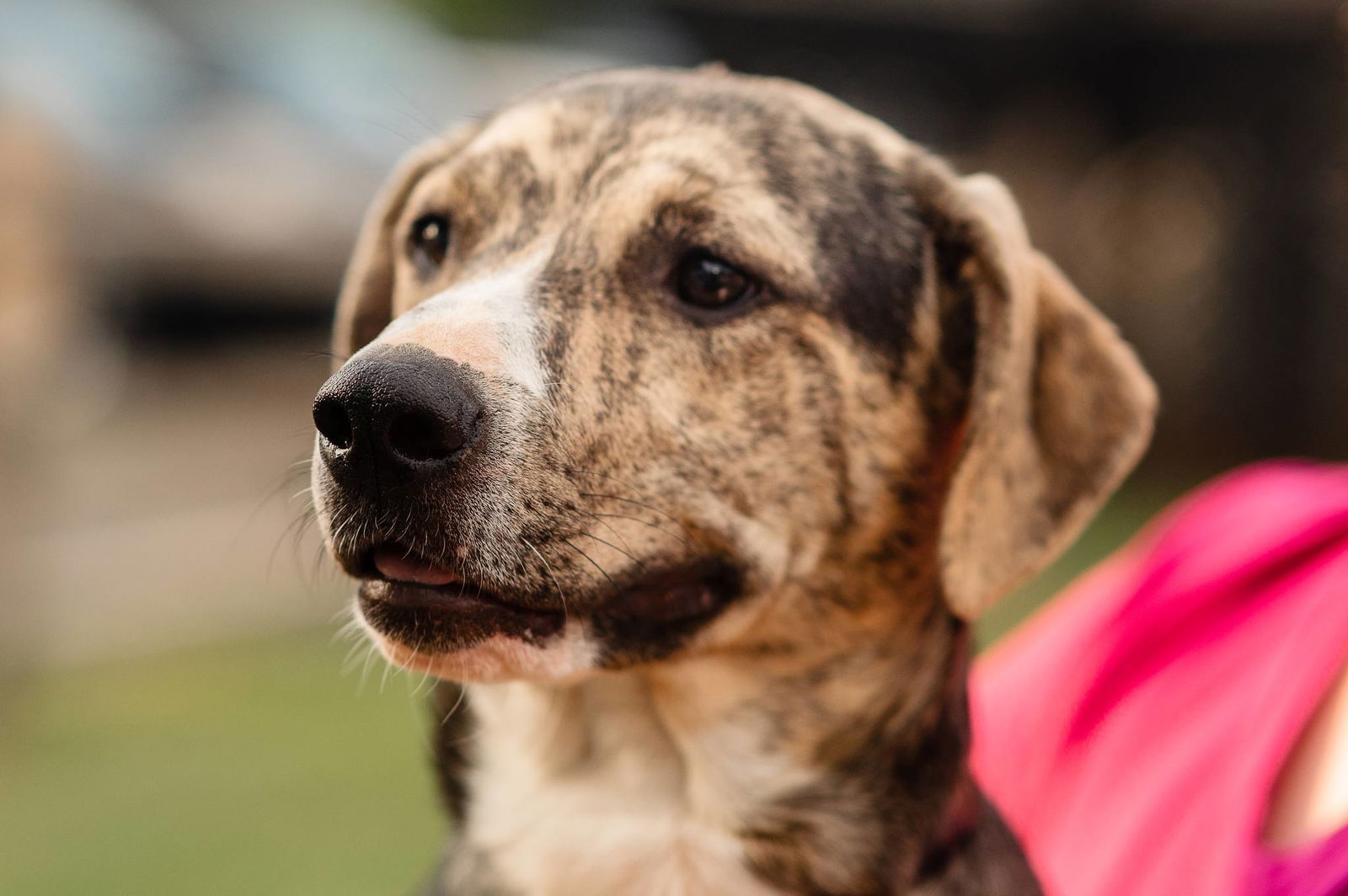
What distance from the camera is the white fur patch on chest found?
96.0 inches

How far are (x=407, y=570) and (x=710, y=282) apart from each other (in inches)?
30.0

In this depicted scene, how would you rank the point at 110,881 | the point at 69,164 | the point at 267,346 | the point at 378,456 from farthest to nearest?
the point at 267,346
the point at 69,164
the point at 110,881
the point at 378,456

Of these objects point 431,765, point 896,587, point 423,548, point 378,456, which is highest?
point 378,456

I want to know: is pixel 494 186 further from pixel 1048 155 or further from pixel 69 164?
pixel 1048 155

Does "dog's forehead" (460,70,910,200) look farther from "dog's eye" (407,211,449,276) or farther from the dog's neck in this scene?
the dog's neck

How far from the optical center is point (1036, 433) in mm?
2615

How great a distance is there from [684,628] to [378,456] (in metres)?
0.65

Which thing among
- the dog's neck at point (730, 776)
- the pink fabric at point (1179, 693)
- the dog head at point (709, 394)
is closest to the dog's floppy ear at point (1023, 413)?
the dog head at point (709, 394)

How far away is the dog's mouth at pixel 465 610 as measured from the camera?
2129 millimetres

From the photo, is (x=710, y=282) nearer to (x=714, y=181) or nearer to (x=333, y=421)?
(x=714, y=181)

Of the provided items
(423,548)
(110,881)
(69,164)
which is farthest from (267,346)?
(423,548)

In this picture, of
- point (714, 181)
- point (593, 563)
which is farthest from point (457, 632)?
point (714, 181)

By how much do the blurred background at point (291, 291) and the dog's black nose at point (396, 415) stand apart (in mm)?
469

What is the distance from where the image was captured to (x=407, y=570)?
215cm
